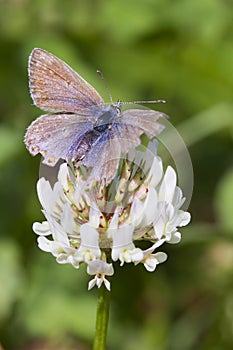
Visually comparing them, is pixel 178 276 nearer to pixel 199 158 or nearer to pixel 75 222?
pixel 199 158

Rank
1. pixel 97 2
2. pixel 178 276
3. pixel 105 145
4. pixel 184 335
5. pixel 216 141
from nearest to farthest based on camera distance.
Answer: pixel 105 145 → pixel 184 335 → pixel 178 276 → pixel 216 141 → pixel 97 2

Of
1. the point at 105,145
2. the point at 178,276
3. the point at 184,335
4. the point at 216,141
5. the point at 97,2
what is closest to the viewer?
the point at 105,145

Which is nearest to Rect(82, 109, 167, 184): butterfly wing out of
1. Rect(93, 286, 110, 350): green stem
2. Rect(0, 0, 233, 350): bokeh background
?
Rect(93, 286, 110, 350): green stem

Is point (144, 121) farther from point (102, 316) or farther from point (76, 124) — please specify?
point (102, 316)

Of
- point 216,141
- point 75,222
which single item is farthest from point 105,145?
point 216,141

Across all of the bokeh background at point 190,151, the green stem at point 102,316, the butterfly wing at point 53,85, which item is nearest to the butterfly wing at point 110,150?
the butterfly wing at point 53,85

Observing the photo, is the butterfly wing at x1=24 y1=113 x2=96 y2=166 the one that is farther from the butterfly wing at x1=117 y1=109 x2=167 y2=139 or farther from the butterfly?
the butterfly wing at x1=117 y1=109 x2=167 y2=139
